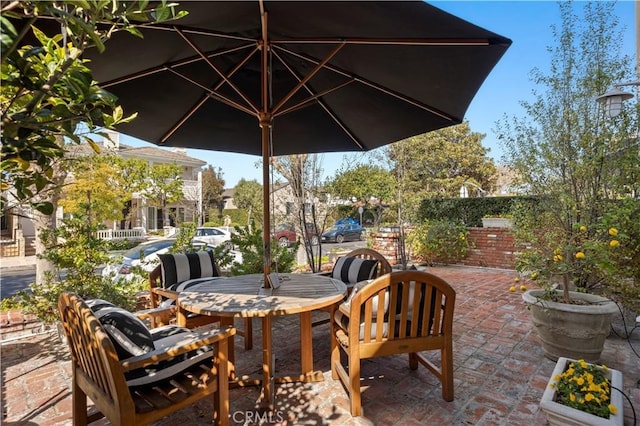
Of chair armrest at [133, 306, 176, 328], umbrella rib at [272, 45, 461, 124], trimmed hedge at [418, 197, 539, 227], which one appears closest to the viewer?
chair armrest at [133, 306, 176, 328]

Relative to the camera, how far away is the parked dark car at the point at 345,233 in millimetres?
15844

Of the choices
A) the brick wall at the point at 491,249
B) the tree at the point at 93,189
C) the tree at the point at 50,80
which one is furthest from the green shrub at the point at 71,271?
the brick wall at the point at 491,249

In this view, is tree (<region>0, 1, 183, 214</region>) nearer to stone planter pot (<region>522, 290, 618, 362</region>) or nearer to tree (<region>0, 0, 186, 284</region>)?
tree (<region>0, 0, 186, 284</region>)

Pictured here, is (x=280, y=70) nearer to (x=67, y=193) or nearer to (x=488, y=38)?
(x=488, y=38)

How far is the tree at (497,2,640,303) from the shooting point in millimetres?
3281

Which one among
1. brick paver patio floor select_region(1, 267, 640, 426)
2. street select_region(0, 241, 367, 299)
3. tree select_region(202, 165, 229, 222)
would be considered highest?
tree select_region(202, 165, 229, 222)

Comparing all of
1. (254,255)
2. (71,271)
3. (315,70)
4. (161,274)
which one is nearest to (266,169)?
(315,70)

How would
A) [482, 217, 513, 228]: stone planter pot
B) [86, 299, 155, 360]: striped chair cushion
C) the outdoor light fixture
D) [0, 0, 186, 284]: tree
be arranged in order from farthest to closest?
[482, 217, 513, 228]: stone planter pot
the outdoor light fixture
[86, 299, 155, 360]: striped chair cushion
[0, 0, 186, 284]: tree

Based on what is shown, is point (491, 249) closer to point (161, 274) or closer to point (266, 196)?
point (266, 196)

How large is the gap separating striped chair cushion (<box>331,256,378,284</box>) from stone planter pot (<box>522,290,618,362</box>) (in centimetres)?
152

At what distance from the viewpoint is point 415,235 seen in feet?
25.3

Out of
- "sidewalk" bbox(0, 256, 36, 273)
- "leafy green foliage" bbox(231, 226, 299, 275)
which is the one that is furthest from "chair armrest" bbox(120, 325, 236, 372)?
"sidewalk" bbox(0, 256, 36, 273)

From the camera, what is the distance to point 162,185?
14.0 meters

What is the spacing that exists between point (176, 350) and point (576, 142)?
461 centimetres
